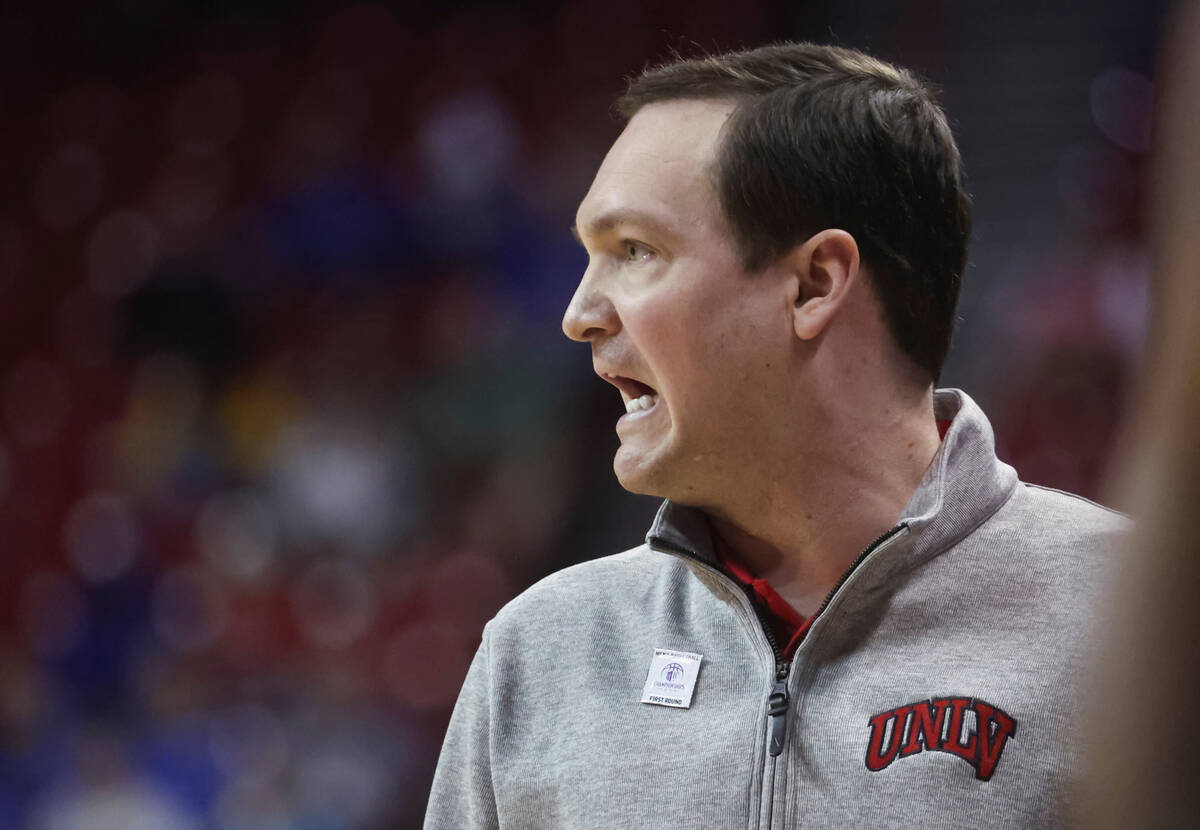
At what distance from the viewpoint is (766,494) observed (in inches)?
66.3

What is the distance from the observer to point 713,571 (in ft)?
5.32

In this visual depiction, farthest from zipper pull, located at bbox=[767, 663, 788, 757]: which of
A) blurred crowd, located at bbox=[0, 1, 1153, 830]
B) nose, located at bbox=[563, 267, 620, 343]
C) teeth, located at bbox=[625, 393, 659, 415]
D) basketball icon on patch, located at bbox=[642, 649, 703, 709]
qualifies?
blurred crowd, located at bbox=[0, 1, 1153, 830]

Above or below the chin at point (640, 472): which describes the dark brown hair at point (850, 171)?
above

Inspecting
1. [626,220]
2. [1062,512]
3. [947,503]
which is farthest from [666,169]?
[1062,512]

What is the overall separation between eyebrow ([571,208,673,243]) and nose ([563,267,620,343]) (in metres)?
0.06

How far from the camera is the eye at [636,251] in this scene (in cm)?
170

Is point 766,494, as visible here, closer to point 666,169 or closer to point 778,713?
point 778,713

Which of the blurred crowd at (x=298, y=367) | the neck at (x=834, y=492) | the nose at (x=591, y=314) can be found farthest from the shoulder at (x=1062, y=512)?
the blurred crowd at (x=298, y=367)

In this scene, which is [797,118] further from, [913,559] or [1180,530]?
[1180,530]

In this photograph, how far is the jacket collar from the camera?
156cm

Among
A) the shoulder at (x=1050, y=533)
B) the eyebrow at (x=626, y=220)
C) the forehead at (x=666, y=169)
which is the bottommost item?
the shoulder at (x=1050, y=533)

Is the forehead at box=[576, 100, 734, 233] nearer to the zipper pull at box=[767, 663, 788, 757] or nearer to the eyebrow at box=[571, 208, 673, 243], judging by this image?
the eyebrow at box=[571, 208, 673, 243]

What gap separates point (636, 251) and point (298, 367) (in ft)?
10.3

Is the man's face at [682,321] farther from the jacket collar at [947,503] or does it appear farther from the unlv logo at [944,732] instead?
the unlv logo at [944,732]
